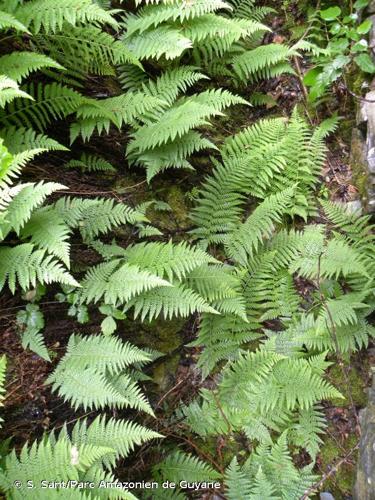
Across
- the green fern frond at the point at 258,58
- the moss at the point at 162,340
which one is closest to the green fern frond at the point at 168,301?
the moss at the point at 162,340

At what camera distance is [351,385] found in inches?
157

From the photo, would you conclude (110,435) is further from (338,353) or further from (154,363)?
(338,353)

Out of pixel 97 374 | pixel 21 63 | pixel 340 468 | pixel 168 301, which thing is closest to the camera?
pixel 97 374

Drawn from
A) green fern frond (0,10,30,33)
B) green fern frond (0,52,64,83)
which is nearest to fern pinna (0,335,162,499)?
green fern frond (0,52,64,83)

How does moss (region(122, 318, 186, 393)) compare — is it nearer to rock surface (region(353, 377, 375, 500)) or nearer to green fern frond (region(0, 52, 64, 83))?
rock surface (region(353, 377, 375, 500))

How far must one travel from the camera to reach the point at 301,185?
15.0ft

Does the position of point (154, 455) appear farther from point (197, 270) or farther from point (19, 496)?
point (197, 270)

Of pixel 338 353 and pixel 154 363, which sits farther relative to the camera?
pixel 338 353

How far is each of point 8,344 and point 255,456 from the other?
2162 millimetres

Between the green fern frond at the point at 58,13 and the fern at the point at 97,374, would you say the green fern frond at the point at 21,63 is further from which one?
the fern at the point at 97,374

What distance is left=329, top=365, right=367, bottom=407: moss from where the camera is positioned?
395 cm

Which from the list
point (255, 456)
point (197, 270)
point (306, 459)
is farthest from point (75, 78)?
point (306, 459)

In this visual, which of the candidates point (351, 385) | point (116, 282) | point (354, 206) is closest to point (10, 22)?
point (116, 282)

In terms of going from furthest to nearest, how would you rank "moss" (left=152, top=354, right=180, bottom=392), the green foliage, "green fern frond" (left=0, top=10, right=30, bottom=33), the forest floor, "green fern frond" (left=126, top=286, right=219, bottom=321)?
the green foliage < "moss" (left=152, top=354, right=180, bottom=392) < "green fern frond" (left=126, top=286, right=219, bottom=321) < the forest floor < "green fern frond" (left=0, top=10, right=30, bottom=33)
